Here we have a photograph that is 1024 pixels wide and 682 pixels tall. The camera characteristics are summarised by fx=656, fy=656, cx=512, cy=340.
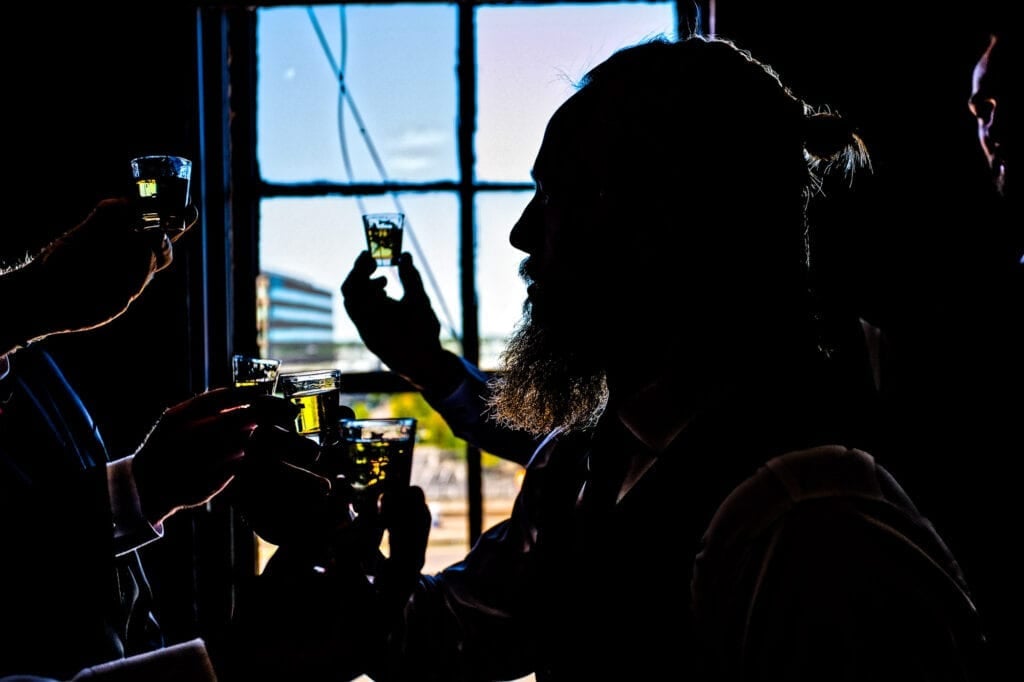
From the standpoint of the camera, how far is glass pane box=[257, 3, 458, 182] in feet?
6.95

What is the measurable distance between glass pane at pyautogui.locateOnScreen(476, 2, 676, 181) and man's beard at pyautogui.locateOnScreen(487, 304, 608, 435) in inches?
31.1

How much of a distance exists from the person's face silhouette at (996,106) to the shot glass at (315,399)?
1.65 meters

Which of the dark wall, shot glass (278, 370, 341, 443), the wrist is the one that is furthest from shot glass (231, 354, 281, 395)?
the dark wall

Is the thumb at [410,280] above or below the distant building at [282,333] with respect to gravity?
above

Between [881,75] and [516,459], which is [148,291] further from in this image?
[881,75]

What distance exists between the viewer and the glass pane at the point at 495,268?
216 centimetres

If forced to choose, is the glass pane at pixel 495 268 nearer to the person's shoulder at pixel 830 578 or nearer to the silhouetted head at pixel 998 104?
the silhouetted head at pixel 998 104

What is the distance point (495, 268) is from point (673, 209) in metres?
1.05

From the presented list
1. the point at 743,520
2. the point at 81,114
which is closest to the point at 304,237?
the point at 81,114

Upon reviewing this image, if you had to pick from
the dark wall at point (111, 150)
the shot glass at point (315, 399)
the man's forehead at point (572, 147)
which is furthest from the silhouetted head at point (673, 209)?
the dark wall at point (111, 150)

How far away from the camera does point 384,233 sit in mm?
1692

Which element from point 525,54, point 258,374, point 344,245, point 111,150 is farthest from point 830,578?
point 111,150

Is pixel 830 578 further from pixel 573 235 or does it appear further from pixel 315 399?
pixel 315 399

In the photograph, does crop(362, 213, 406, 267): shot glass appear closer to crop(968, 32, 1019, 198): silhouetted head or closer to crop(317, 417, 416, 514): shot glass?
crop(317, 417, 416, 514): shot glass
